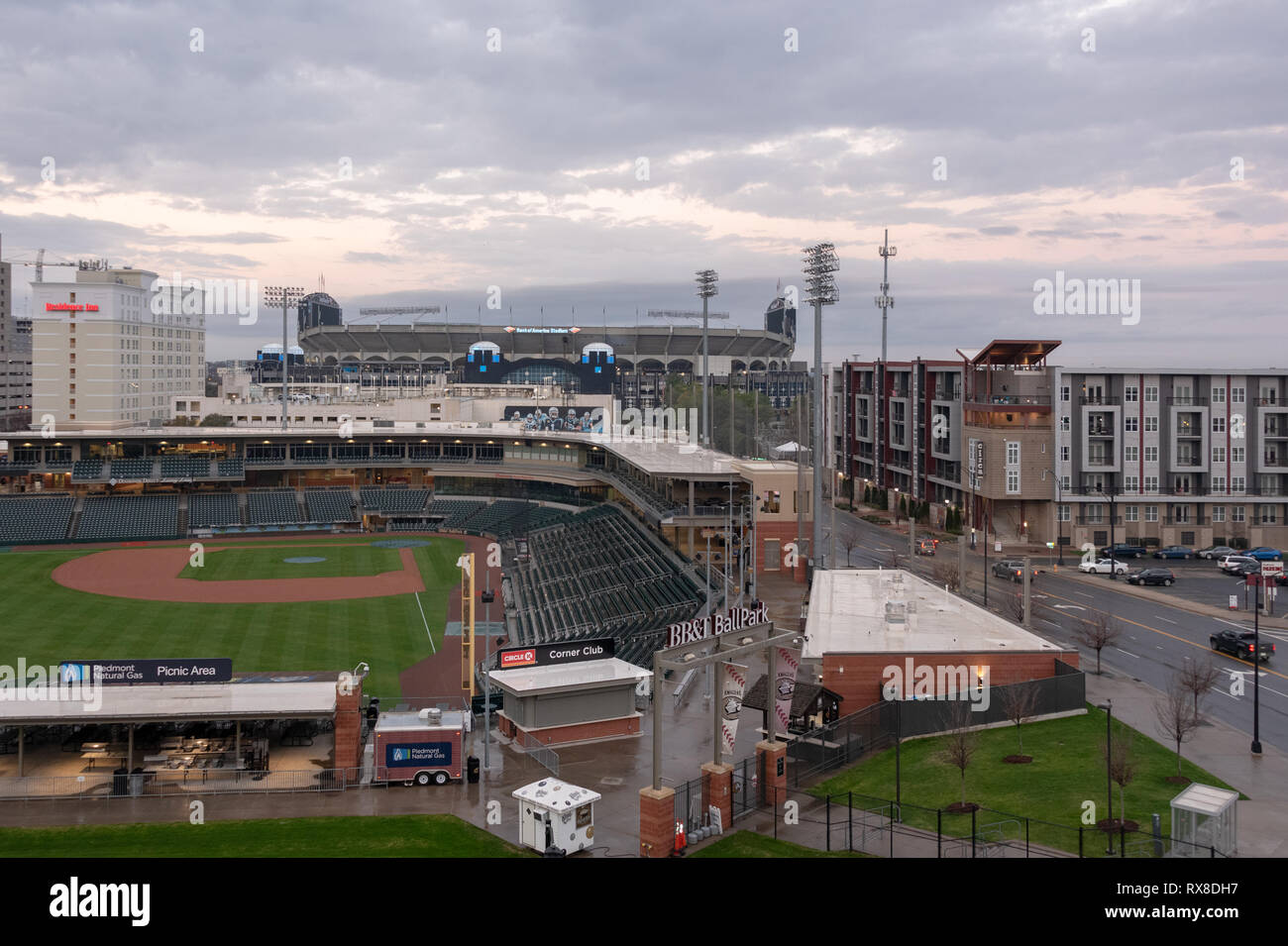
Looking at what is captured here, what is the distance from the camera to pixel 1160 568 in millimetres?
67250

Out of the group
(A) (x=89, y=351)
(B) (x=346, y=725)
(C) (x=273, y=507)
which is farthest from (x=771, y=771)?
(A) (x=89, y=351)

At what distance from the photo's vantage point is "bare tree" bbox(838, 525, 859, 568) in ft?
226

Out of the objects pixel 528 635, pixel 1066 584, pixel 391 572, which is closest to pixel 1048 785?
pixel 528 635

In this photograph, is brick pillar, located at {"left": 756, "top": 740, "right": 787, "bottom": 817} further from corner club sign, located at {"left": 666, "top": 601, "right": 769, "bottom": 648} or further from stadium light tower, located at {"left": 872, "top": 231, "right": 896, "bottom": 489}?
stadium light tower, located at {"left": 872, "top": 231, "right": 896, "bottom": 489}

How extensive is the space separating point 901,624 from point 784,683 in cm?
904

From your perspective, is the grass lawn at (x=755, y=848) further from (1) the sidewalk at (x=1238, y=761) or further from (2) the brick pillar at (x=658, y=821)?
(1) the sidewalk at (x=1238, y=761)

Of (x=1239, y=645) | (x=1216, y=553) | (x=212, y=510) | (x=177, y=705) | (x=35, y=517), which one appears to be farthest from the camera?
(x=212, y=510)

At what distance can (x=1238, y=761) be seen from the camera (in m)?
29.2

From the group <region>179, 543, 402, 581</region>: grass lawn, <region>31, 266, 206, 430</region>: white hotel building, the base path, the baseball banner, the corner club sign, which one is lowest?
the base path

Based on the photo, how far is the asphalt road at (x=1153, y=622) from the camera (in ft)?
119

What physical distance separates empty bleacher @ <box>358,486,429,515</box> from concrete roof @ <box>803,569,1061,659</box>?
2508 inches

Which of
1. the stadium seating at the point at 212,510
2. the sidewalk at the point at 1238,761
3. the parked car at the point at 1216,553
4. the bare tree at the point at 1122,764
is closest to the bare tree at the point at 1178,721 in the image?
the sidewalk at the point at 1238,761

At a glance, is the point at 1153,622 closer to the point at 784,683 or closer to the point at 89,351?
the point at 784,683

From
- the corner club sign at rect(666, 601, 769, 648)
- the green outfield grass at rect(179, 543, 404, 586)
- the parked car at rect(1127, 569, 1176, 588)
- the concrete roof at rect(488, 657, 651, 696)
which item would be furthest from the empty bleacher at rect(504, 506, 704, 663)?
the parked car at rect(1127, 569, 1176, 588)
